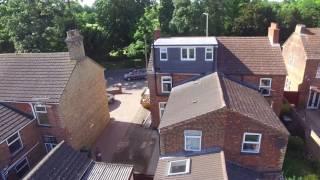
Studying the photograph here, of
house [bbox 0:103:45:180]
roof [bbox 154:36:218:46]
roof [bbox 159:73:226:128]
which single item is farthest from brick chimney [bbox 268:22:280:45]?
house [bbox 0:103:45:180]

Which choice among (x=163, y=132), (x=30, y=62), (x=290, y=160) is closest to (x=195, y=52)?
(x=163, y=132)

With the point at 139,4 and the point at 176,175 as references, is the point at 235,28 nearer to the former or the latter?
the point at 139,4

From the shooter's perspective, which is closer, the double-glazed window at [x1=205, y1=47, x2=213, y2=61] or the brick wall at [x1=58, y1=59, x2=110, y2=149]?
the brick wall at [x1=58, y1=59, x2=110, y2=149]

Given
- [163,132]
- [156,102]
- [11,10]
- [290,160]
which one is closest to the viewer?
[163,132]

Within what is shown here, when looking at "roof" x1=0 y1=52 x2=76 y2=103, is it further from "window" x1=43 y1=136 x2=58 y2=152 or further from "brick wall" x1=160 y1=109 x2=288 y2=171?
"brick wall" x1=160 y1=109 x2=288 y2=171

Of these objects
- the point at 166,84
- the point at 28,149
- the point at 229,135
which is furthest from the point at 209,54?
the point at 28,149

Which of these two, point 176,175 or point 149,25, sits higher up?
point 149,25

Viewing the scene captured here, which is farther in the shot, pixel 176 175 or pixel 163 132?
pixel 163 132
